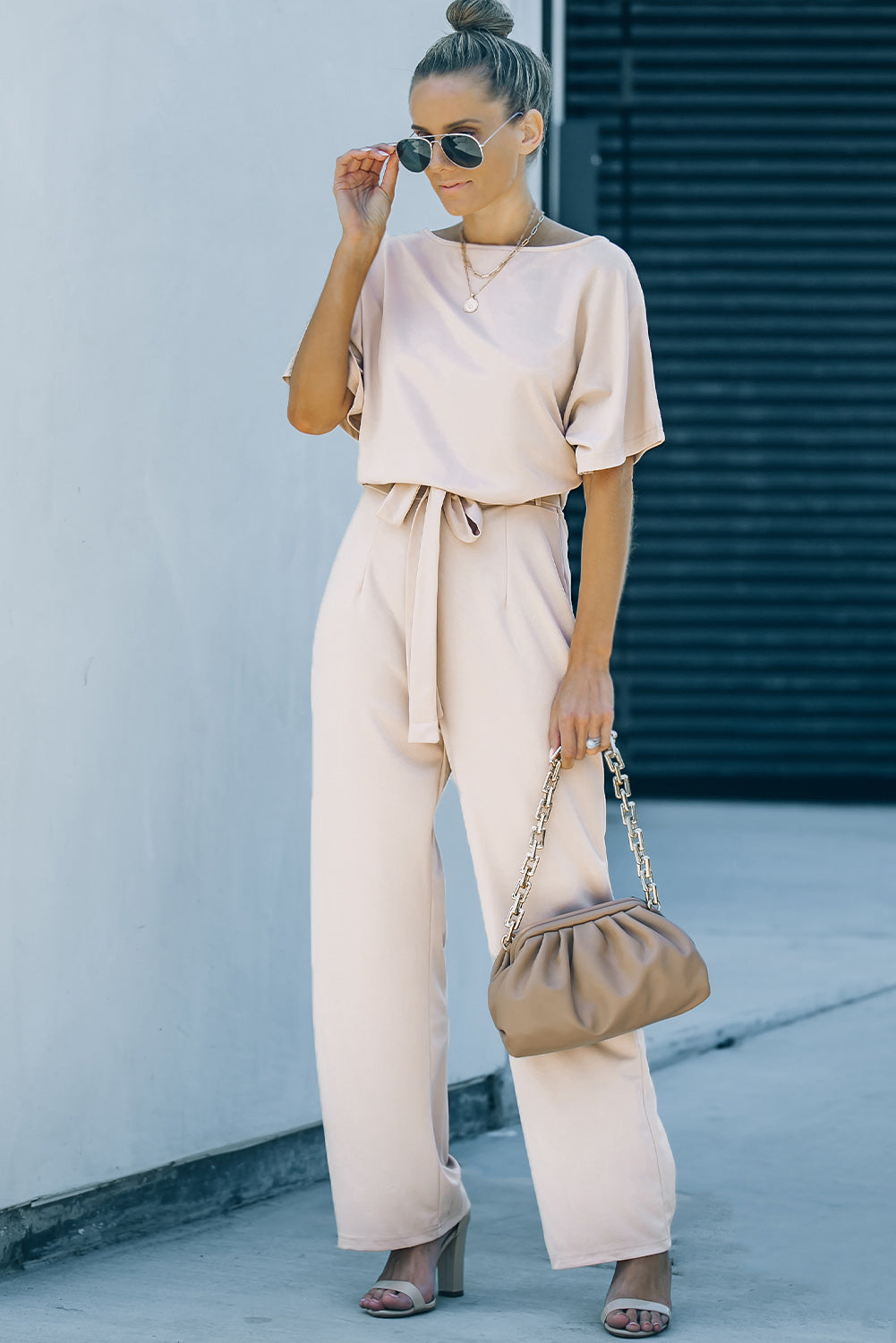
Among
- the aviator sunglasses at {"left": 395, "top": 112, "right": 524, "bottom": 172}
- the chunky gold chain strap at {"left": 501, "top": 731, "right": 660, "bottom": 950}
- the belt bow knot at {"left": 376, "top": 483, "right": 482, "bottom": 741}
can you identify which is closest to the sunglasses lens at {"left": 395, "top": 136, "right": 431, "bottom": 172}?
the aviator sunglasses at {"left": 395, "top": 112, "right": 524, "bottom": 172}

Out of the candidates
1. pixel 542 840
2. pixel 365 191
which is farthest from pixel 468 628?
pixel 365 191

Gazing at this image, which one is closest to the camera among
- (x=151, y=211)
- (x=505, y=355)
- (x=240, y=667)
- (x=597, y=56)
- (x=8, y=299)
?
(x=505, y=355)

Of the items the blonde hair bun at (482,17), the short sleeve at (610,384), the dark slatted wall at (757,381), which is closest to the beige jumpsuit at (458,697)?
the short sleeve at (610,384)

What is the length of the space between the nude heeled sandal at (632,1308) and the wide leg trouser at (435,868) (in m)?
0.06

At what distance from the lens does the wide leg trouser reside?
224cm

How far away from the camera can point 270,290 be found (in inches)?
109

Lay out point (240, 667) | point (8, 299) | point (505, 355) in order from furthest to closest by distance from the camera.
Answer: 1. point (240, 667)
2. point (8, 299)
3. point (505, 355)

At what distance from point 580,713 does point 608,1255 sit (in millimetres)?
704

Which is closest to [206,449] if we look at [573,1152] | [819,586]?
[573,1152]

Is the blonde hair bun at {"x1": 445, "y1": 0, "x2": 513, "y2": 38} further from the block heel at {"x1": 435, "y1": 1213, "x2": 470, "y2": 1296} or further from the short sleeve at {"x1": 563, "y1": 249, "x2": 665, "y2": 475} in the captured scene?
the block heel at {"x1": 435, "y1": 1213, "x2": 470, "y2": 1296}

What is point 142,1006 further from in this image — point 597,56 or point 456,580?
point 597,56

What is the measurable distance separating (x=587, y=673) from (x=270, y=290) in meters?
0.95

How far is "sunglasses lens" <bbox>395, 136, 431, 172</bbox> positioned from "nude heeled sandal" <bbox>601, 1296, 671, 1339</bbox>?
146 centimetres

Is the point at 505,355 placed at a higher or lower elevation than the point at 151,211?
lower
